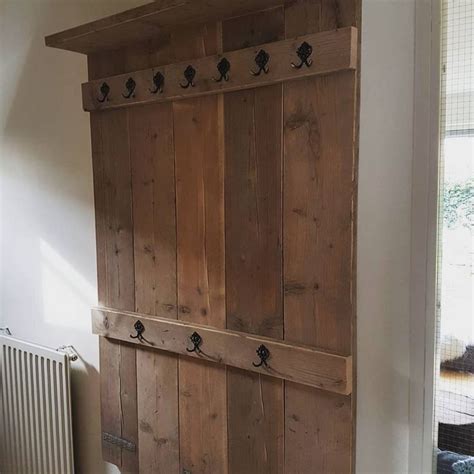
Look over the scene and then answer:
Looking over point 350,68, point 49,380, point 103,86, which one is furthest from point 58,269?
point 350,68

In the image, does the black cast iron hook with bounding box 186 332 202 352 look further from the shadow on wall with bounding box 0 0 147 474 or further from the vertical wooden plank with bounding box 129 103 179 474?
the shadow on wall with bounding box 0 0 147 474

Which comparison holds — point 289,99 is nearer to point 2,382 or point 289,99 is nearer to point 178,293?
point 178,293

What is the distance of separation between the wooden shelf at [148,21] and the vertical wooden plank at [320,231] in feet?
0.52

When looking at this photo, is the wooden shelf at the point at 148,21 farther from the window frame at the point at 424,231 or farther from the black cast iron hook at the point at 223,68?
the window frame at the point at 424,231

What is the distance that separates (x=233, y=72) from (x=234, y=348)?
2.53 ft

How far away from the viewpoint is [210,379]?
58.1 inches

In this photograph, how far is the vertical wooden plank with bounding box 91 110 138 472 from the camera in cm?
164

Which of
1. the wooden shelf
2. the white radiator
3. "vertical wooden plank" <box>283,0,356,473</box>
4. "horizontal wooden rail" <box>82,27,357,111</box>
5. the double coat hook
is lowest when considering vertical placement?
the white radiator

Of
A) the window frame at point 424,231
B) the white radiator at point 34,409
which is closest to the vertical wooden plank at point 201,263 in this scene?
the window frame at point 424,231

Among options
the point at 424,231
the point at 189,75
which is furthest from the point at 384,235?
the point at 189,75

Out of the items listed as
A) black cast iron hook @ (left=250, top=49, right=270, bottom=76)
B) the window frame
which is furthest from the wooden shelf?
the window frame

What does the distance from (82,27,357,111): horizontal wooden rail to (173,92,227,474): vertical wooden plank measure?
0.20 ft

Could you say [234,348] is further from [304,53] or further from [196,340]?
[304,53]

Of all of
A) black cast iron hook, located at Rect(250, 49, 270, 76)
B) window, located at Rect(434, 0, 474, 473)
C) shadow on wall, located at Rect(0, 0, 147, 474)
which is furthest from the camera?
shadow on wall, located at Rect(0, 0, 147, 474)
